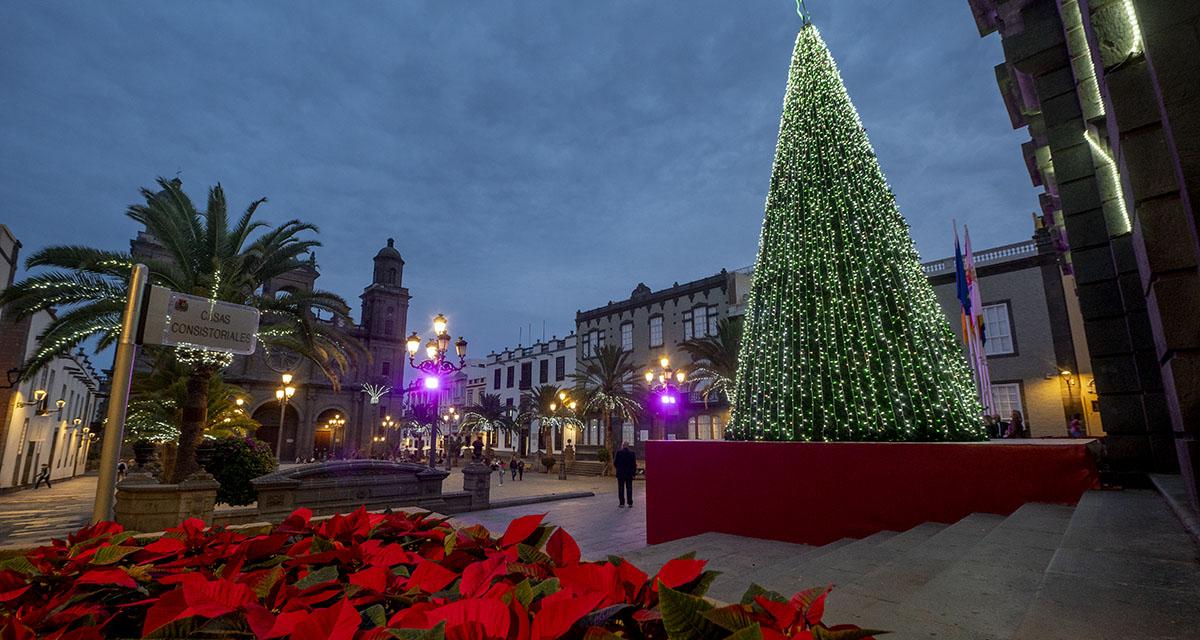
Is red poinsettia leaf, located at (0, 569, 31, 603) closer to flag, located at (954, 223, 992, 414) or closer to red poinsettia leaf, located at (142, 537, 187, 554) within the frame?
red poinsettia leaf, located at (142, 537, 187, 554)

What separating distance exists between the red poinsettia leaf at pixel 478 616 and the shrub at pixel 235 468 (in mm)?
14138

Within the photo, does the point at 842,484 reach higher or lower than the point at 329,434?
lower

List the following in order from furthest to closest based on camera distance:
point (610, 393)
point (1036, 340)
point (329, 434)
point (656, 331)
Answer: point (329, 434)
point (656, 331)
point (610, 393)
point (1036, 340)

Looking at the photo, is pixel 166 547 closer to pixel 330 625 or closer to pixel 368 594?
pixel 368 594

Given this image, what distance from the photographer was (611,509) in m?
14.7

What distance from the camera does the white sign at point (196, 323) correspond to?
3756mm

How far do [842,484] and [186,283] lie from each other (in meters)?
14.6

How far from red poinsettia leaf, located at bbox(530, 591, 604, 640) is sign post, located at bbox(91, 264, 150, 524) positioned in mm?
3573

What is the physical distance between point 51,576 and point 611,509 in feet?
45.2

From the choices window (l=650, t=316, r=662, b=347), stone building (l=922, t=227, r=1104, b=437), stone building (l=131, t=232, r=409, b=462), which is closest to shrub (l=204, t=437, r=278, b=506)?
stone building (l=922, t=227, r=1104, b=437)

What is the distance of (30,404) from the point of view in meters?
21.6

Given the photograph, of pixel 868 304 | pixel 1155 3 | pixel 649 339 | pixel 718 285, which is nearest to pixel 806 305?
pixel 868 304

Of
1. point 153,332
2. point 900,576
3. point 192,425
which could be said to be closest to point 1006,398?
point 900,576

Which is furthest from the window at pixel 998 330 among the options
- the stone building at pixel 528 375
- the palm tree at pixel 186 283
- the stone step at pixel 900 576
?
the stone building at pixel 528 375
